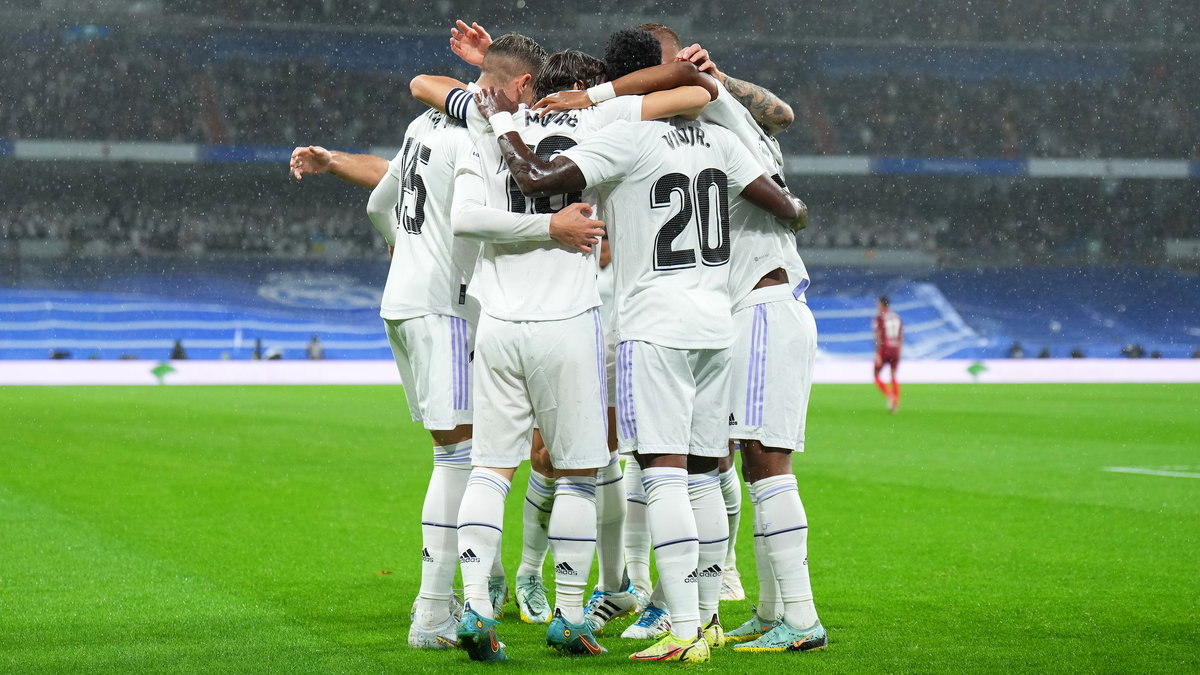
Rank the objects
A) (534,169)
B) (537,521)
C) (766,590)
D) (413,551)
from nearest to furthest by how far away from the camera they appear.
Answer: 1. (534,169)
2. (766,590)
3. (537,521)
4. (413,551)

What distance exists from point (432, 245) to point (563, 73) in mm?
710

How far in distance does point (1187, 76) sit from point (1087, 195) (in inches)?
160

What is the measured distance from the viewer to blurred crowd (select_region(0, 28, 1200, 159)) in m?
29.9

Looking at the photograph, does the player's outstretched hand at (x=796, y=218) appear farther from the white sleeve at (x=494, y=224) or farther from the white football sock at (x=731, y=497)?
the white football sock at (x=731, y=497)

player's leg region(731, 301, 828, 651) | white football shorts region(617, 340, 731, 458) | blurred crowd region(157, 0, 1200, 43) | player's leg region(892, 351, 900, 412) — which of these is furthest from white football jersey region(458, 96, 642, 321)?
blurred crowd region(157, 0, 1200, 43)

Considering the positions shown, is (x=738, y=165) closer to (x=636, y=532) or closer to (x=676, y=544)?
(x=676, y=544)

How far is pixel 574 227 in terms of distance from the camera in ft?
11.3

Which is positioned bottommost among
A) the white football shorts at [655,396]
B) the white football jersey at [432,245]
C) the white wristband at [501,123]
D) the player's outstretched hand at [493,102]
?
the white football shorts at [655,396]

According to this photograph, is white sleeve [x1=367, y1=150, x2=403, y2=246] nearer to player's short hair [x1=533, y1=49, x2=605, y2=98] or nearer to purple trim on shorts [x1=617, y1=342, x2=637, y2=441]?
player's short hair [x1=533, y1=49, x2=605, y2=98]

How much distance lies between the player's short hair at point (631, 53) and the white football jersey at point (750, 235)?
248 millimetres

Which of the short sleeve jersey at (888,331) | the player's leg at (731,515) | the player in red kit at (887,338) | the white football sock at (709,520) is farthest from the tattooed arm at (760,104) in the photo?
the short sleeve jersey at (888,331)

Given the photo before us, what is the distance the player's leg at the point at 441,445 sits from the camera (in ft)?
12.5

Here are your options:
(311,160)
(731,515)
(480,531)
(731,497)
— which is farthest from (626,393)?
(311,160)

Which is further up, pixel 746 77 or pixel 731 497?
pixel 746 77
